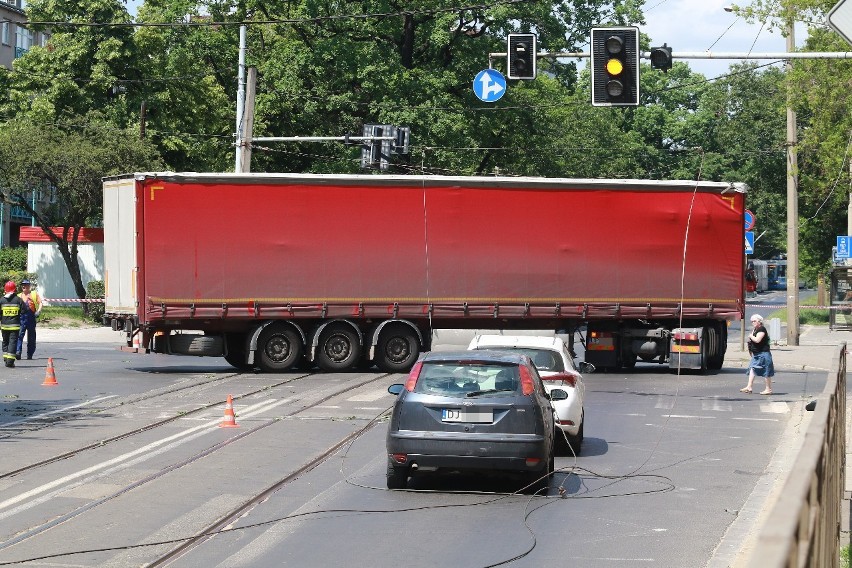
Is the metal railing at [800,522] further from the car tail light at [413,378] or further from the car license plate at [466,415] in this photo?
the car tail light at [413,378]

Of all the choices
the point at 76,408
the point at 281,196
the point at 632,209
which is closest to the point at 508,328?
the point at 632,209

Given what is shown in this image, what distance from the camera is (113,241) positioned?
1161 inches

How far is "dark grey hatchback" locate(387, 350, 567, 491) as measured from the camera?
12.9 meters

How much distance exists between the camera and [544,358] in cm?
1695

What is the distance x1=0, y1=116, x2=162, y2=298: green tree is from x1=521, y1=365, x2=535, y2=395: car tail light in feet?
127

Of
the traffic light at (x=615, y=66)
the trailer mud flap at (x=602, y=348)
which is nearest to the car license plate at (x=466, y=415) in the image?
the traffic light at (x=615, y=66)

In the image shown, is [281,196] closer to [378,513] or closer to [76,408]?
[76,408]

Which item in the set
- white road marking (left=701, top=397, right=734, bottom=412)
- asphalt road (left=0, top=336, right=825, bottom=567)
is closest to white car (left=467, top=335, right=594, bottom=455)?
asphalt road (left=0, top=336, right=825, bottom=567)

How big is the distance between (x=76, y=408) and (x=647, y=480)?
33.1 ft

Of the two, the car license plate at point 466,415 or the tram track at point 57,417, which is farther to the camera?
the tram track at point 57,417

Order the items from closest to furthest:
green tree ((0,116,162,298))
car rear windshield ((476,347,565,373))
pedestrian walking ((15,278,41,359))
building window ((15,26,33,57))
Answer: car rear windshield ((476,347,565,373)) → pedestrian walking ((15,278,41,359)) → green tree ((0,116,162,298)) → building window ((15,26,33,57))

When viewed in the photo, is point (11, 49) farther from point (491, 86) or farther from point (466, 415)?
point (466, 415)

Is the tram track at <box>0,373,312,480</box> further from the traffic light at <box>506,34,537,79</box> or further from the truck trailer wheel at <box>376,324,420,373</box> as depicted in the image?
the traffic light at <box>506,34,537,79</box>

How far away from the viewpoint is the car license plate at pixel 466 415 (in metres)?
13.1
